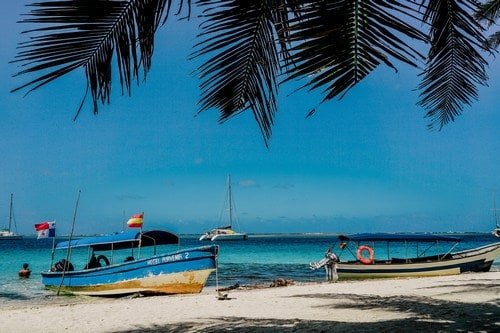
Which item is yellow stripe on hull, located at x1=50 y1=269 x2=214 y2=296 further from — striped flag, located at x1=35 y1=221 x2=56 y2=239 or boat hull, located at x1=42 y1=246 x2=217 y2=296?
striped flag, located at x1=35 y1=221 x2=56 y2=239

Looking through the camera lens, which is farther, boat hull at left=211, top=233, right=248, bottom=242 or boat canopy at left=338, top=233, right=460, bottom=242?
boat hull at left=211, top=233, right=248, bottom=242

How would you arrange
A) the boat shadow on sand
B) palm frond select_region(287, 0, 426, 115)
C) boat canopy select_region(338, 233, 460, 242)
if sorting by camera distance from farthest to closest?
1. boat canopy select_region(338, 233, 460, 242)
2. the boat shadow on sand
3. palm frond select_region(287, 0, 426, 115)

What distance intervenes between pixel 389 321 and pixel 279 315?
98.4 inches

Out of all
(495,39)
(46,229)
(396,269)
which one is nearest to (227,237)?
(396,269)

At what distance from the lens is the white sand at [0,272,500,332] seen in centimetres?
719

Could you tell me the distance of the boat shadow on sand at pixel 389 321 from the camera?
6758mm

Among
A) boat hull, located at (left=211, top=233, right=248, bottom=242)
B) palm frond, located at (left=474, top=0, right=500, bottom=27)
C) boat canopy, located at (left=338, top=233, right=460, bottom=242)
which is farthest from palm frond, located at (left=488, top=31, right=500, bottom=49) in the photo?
boat hull, located at (left=211, top=233, right=248, bottom=242)

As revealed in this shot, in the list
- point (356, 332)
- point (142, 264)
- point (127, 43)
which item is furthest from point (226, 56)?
point (142, 264)

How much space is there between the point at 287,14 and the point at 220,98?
601mm

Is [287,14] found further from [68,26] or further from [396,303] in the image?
[396,303]

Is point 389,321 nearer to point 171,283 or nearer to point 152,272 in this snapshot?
point 171,283

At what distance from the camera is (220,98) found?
2656 mm

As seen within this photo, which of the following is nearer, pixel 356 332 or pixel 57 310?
pixel 356 332

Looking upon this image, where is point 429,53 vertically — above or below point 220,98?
above
